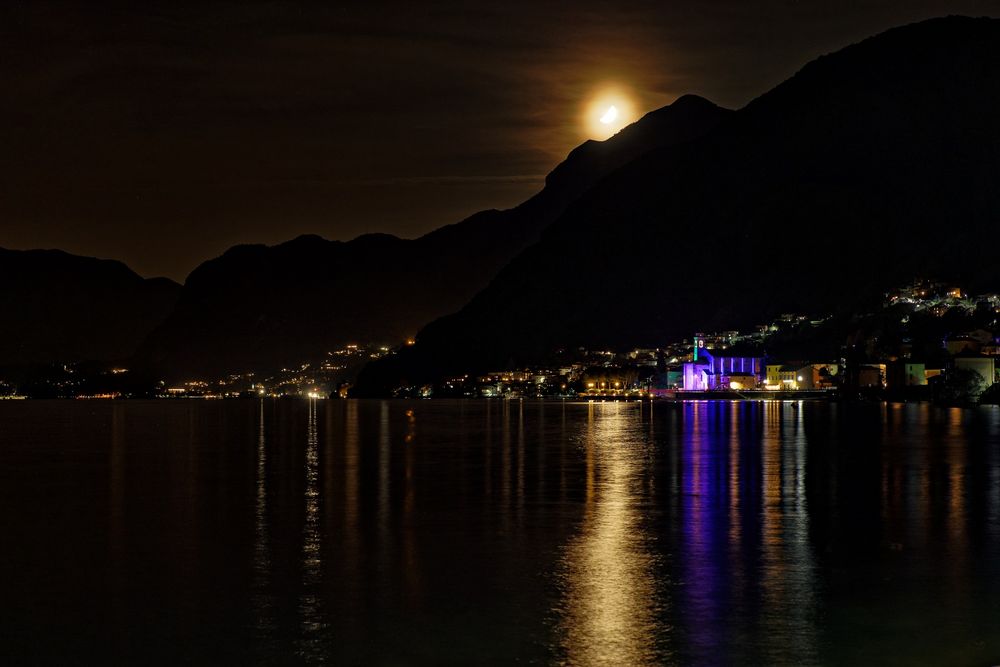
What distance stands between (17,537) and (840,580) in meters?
19.2

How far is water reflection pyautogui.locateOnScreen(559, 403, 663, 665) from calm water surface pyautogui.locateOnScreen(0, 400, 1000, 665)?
0.22 ft

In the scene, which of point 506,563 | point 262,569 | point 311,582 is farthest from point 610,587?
point 262,569

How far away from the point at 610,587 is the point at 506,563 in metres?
3.49

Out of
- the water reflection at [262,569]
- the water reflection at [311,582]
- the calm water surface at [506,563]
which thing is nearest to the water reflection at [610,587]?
the calm water surface at [506,563]

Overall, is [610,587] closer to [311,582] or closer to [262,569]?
[311,582]

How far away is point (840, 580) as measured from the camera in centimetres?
2106

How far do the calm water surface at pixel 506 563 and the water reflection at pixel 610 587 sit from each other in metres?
0.07

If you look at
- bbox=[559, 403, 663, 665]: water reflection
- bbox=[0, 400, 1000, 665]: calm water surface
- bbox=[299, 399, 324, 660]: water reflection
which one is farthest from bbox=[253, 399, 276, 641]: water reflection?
bbox=[559, 403, 663, 665]: water reflection

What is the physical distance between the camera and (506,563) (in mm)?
23297

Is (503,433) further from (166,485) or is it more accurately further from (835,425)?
(166,485)

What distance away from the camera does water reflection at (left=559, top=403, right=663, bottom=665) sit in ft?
52.8

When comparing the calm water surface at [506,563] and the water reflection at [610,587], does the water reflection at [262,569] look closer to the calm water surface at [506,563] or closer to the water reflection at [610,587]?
the calm water surface at [506,563]

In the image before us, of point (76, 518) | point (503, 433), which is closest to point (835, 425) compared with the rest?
point (503, 433)

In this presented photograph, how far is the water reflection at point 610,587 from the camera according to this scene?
52.8 ft
